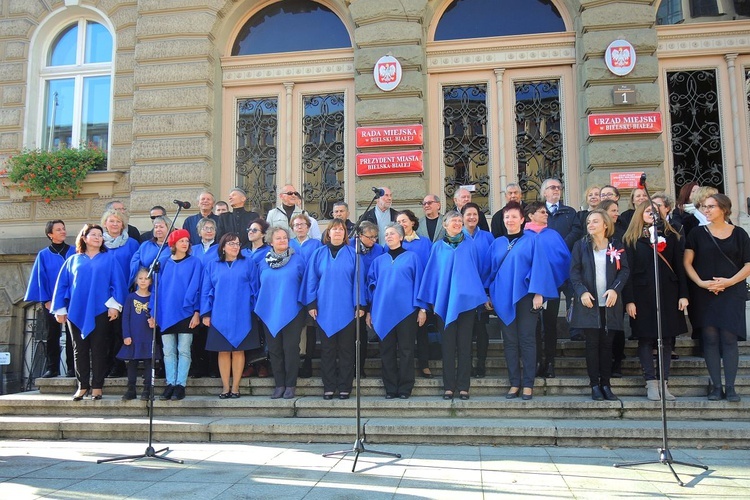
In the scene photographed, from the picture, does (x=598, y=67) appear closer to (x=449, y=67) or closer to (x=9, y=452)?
(x=449, y=67)

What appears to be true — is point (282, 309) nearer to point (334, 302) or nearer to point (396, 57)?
point (334, 302)

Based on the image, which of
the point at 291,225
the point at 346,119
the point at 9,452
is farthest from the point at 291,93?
the point at 9,452

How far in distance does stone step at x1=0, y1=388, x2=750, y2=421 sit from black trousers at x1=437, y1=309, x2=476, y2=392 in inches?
7.7

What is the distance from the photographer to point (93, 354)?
7.54 metres

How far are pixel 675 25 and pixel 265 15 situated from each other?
711 centimetres

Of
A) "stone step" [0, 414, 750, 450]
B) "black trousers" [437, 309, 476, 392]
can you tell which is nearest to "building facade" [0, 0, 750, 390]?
"black trousers" [437, 309, 476, 392]

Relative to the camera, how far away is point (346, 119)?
11.1 metres

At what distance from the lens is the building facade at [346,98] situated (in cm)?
1021

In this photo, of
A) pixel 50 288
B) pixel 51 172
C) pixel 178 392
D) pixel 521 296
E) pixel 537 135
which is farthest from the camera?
pixel 51 172

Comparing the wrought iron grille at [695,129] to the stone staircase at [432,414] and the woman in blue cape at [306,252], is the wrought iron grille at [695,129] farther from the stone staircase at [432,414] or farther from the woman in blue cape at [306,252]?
the woman in blue cape at [306,252]

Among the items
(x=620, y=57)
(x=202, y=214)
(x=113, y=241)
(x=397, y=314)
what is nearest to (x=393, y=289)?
(x=397, y=314)

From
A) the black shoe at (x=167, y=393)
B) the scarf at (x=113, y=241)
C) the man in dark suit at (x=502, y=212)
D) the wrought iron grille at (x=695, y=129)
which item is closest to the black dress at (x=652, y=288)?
the man in dark suit at (x=502, y=212)

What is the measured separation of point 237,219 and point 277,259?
4.99 feet

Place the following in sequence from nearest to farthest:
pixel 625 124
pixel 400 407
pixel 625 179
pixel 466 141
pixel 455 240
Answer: pixel 400 407 < pixel 455 240 < pixel 625 179 < pixel 625 124 < pixel 466 141
